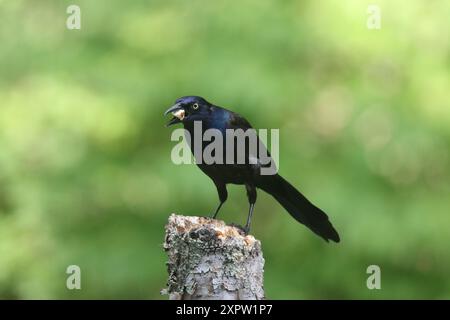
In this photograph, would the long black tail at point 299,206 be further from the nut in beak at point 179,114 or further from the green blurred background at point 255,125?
the green blurred background at point 255,125

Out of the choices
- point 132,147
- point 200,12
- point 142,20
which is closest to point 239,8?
point 200,12

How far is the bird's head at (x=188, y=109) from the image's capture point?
480 centimetres

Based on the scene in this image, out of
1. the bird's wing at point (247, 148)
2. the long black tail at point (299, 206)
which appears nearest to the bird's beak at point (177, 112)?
the bird's wing at point (247, 148)

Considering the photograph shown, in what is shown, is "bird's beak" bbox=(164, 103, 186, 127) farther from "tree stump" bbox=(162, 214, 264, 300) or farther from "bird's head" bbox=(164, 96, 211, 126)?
"tree stump" bbox=(162, 214, 264, 300)

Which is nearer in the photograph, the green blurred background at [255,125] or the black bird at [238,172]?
the black bird at [238,172]

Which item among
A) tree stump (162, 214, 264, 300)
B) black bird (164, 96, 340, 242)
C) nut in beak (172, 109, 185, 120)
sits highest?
nut in beak (172, 109, 185, 120)

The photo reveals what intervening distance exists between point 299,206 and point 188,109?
39.8 inches

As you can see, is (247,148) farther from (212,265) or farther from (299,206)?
(212,265)

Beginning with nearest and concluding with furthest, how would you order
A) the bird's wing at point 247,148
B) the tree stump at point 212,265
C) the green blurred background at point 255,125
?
the tree stump at point 212,265 < the bird's wing at point 247,148 < the green blurred background at point 255,125

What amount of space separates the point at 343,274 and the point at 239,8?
2.92 metres

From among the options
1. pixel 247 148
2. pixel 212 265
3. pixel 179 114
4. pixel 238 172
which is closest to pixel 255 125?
pixel 247 148

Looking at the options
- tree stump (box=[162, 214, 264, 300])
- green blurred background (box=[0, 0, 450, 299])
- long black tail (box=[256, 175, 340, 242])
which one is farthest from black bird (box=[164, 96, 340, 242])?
green blurred background (box=[0, 0, 450, 299])

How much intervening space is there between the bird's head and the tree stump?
2.90ft

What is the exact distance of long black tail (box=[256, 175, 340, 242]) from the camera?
5.10 metres
